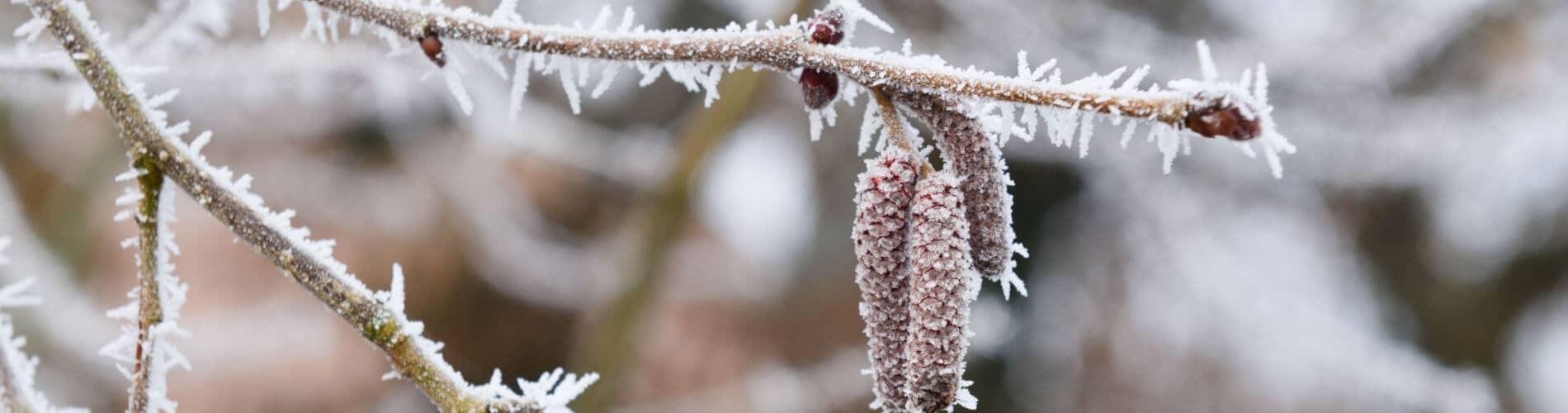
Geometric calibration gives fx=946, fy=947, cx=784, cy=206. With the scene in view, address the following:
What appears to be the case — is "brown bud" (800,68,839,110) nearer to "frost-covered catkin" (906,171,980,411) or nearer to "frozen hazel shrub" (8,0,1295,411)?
"frozen hazel shrub" (8,0,1295,411)

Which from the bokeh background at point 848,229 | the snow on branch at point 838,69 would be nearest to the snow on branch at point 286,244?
the snow on branch at point 838,69

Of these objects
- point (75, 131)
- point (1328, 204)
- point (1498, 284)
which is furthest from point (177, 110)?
point (1498, 284)

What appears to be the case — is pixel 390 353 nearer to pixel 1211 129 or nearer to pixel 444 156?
pixel 1211 129

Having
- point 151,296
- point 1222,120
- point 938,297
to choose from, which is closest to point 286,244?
point 151,296

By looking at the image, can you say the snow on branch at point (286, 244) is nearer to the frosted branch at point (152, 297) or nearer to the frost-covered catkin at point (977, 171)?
the frosted branch at point (152, 297)

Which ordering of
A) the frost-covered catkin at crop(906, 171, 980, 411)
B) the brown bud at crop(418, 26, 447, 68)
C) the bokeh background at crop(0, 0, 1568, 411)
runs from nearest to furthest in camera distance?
the frost-covered catkin at crop(906, 171, 980, 411) → the brown bud at crop(418, 26, 447, 68) → the bokeh background at crop(0, 0, 1568, 411)

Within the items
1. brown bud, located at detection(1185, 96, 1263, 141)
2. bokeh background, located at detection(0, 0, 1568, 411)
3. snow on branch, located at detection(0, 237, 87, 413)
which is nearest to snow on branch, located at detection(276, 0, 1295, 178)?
brown bud, located at detection(1185, 96, 1263, 141)
